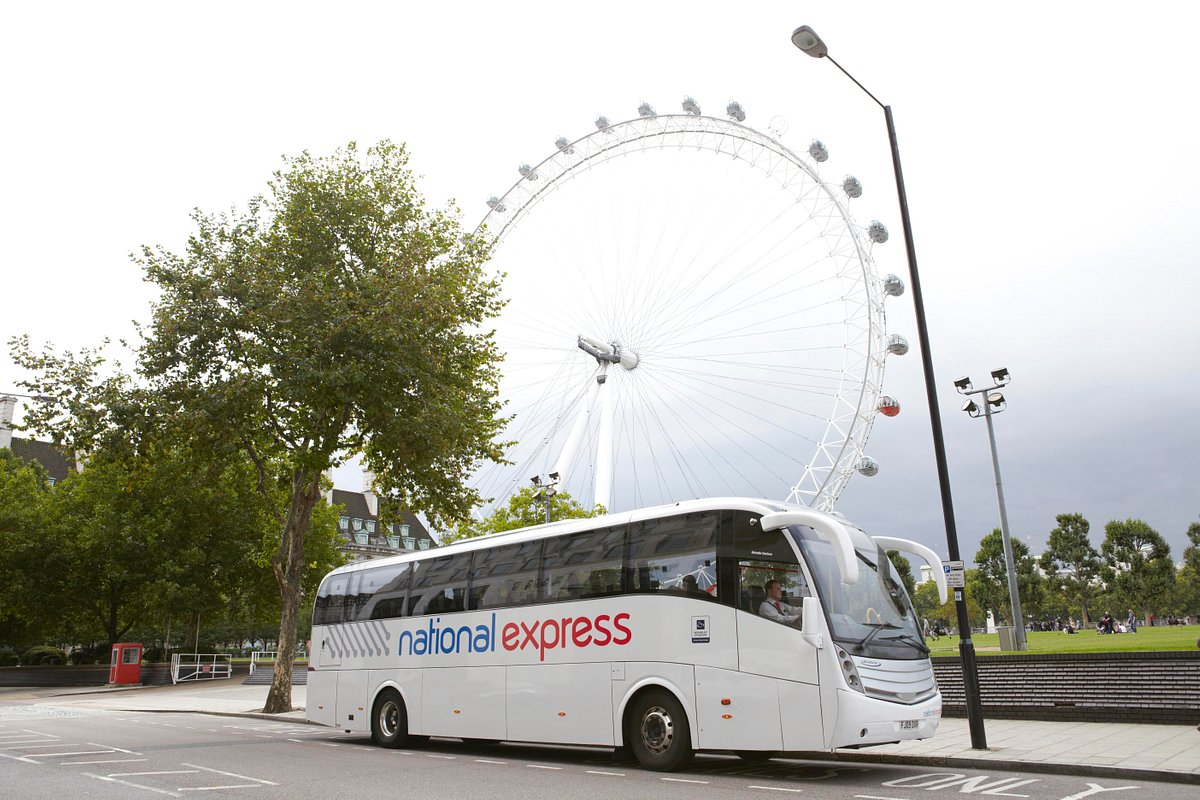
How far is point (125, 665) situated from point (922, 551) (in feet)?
140

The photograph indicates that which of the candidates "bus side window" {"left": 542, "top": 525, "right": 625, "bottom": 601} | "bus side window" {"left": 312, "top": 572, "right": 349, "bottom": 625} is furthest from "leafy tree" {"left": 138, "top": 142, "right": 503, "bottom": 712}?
"bus side window" {"left": 542, "top": 525, "right": 625, "bottom": 601}

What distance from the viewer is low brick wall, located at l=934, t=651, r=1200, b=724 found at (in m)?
14.8

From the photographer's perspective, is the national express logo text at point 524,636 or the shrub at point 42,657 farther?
the shrub at point 42,657

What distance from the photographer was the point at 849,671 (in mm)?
10703

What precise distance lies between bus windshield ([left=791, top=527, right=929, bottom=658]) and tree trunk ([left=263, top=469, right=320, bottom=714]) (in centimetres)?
1718

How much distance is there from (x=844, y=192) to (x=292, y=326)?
21756 millimetres

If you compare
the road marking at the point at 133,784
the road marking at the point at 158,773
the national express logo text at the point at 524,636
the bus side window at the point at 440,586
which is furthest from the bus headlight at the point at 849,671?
the road marking at the point at 158,773

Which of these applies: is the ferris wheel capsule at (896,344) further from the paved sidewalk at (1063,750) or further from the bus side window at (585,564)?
the bus side window at (585,564)

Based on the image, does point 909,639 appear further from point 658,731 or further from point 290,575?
point 290,575

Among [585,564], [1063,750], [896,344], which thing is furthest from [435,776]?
[896,344]

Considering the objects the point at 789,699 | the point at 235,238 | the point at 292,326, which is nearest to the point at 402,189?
the point at 235,238

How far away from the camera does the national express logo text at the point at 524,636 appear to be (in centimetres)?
1296

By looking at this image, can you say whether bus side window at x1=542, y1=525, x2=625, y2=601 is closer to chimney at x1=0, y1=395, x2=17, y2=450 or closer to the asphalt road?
the asphalt road

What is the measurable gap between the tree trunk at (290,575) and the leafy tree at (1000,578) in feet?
165
